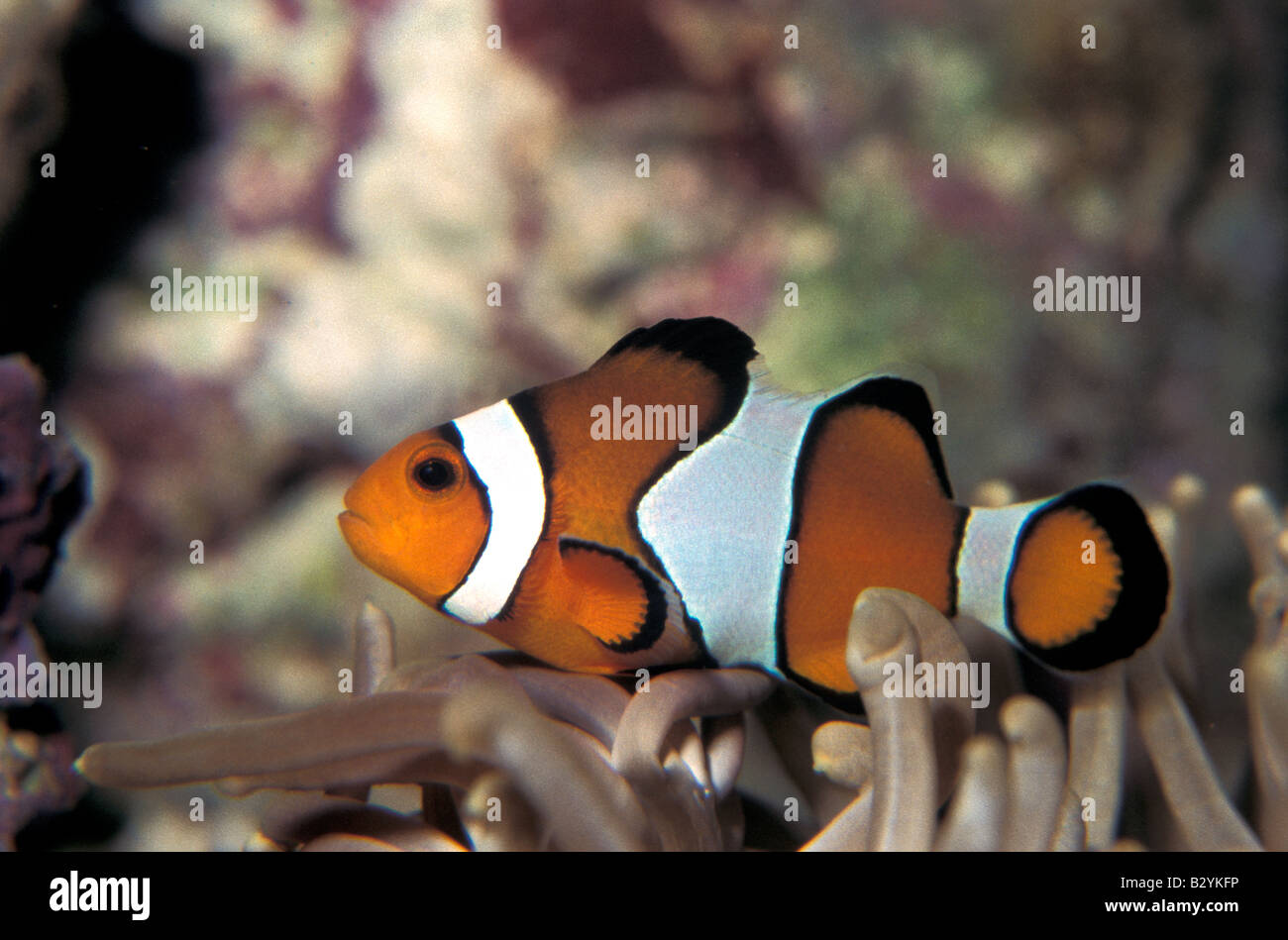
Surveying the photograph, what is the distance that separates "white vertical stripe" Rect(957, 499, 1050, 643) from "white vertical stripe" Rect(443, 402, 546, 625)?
0.41m

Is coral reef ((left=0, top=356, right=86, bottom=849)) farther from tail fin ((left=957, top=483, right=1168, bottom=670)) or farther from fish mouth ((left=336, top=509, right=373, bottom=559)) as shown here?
tail fin ((left=957, top=483, right=1168, bottom=670))

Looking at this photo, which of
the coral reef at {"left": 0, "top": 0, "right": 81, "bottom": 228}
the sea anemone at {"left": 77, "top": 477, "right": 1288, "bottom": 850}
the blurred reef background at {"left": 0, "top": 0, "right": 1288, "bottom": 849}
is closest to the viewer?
the sea anemone at {"left": 77, "top": 477, "right": 1288, "bottom": 850}

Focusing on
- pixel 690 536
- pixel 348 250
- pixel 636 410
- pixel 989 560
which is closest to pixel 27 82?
pixel 348 250

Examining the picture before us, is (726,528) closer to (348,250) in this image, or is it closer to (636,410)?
(636,410)

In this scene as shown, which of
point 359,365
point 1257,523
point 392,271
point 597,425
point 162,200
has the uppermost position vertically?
point 162,200

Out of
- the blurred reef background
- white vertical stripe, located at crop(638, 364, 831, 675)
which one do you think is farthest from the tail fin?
the blurred reef background

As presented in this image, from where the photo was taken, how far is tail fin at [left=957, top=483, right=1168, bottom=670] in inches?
29.5

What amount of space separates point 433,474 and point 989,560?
0.54 metres

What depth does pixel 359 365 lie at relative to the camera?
124 cm

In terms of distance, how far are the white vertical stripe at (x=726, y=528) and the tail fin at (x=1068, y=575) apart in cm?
19

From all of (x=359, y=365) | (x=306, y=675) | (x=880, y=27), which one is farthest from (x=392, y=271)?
(x=880, y=27)

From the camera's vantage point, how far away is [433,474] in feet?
2.58
